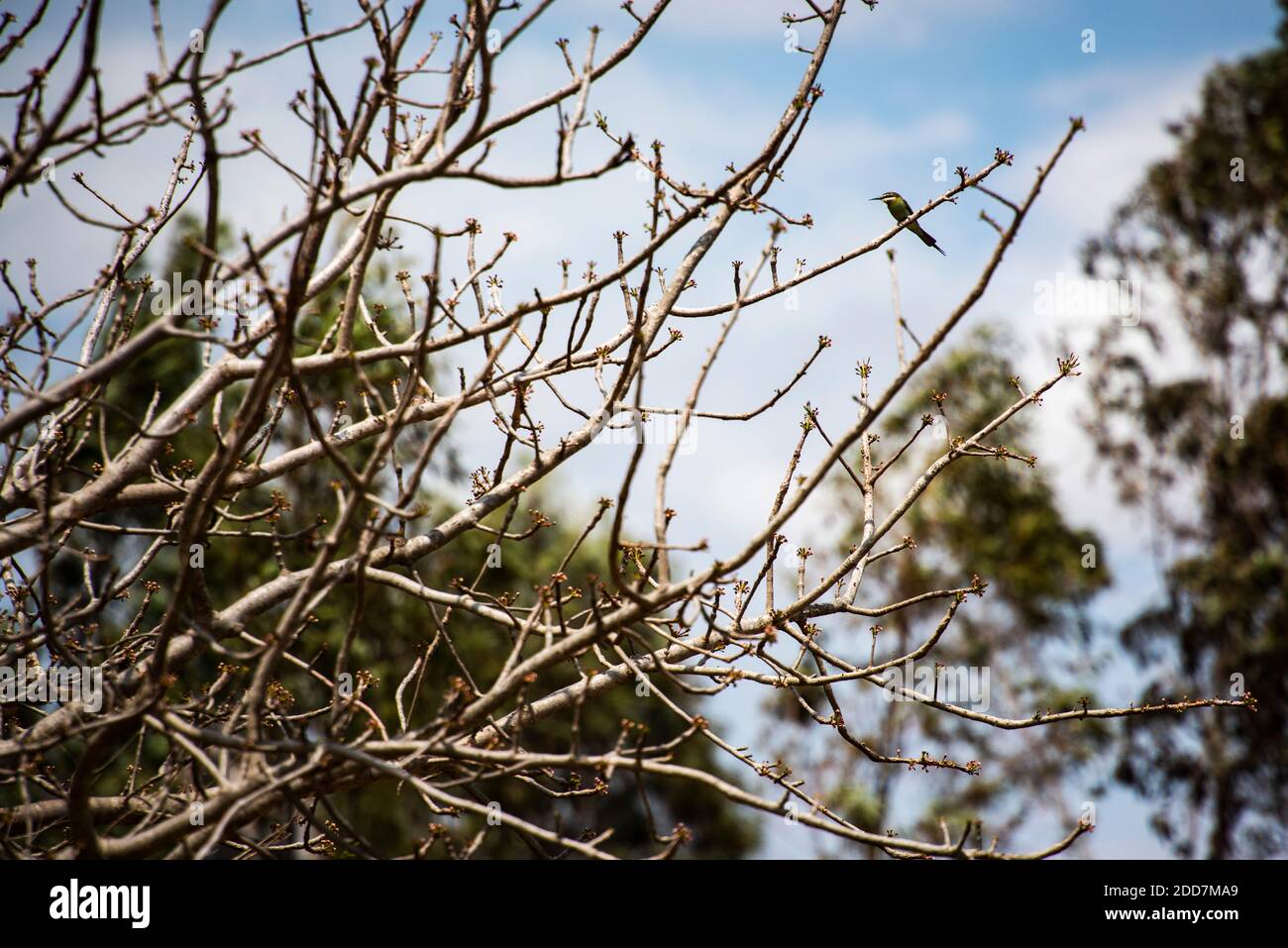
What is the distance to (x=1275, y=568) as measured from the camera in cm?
1728

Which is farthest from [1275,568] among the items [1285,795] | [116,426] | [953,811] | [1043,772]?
[116,426]

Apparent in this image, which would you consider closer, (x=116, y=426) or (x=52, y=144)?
(x=52, y=144)

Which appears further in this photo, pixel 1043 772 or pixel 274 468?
pixel 1043 772

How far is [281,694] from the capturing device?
3467 mm

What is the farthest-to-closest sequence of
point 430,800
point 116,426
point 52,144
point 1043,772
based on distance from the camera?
1. point 1043,772
2. point 116,426
3. point 430,800
4. point 52,144

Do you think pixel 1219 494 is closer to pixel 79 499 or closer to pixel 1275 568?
pixel 1275 568

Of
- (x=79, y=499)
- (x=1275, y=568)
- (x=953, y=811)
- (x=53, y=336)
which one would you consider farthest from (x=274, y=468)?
(x=1275, y=568)

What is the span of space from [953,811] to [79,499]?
55.4 feet

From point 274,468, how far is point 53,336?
0.81 metres

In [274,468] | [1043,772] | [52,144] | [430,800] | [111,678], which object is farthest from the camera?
[1043,772]

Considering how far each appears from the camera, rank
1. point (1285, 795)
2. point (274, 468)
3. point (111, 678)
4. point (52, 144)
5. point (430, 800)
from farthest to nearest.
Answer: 1. point (1285, 795)
2. point (274, 468)
3. point (430, 800)
4. point (52, 144)
5. point (111, 678)
